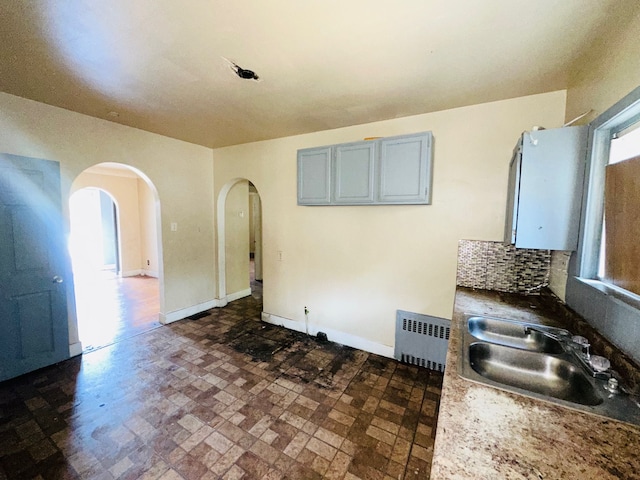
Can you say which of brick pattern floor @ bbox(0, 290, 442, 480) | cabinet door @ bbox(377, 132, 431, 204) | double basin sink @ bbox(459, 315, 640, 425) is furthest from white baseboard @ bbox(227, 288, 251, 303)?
double basin sink @ bbox(459, 315, 640, 425)

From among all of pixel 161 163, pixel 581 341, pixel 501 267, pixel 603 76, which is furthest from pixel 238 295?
pixel 603 76

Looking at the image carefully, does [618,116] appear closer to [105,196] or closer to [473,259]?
[473,259]

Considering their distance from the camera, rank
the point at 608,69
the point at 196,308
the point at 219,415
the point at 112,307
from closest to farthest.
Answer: the point at 608,69, the point at 219,415, the point at 196,308, the point at 112,307

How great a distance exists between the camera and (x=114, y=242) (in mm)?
6648

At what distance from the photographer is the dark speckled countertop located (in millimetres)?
682

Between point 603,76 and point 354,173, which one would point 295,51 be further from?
point 603,76

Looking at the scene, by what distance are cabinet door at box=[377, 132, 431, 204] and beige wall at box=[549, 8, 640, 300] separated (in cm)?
101

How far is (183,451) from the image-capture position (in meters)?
1.76

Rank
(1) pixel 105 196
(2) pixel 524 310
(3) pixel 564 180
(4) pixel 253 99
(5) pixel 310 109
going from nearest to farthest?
(3) pixel 564 180
(2) pixel 524 310
(4) pixel 253 99
(5) pixel 310 109
(1) pixel 105 196

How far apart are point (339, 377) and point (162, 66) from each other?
302 cm

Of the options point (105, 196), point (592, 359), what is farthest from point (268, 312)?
point (105, 196)

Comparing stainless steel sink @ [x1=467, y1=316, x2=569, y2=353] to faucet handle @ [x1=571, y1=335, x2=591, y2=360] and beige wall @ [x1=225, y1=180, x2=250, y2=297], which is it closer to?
faucet handle @ [x1=571, y1=335, x2=591, y2=360]

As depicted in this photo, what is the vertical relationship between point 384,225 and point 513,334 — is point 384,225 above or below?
above

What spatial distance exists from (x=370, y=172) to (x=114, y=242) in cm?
707
